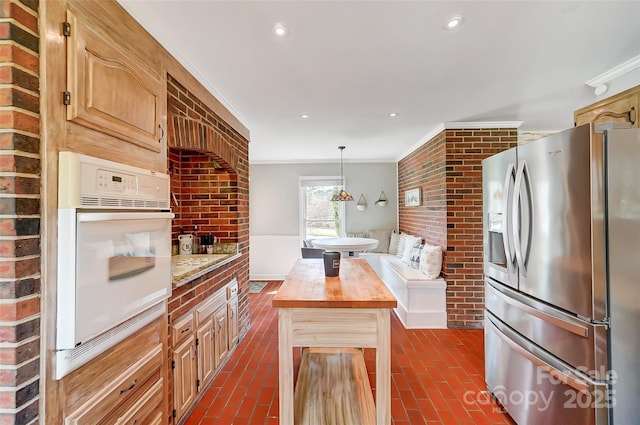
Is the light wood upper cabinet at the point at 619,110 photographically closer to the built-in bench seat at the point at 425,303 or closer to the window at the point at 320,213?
the built-in bench seat at the point at 425,303

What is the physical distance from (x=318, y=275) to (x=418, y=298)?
1918mm

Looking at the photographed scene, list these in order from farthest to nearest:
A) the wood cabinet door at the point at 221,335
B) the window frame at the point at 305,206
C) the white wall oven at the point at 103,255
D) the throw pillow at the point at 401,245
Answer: the window frame at the point at 305,206, the throw pillow at the point at 401,245, the wood cabinet door at the point at 221,335, the white wall oven at the point at 103,255

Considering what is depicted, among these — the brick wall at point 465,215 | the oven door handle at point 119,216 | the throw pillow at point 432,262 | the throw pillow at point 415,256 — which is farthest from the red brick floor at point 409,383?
the oven door handle at point 119,216

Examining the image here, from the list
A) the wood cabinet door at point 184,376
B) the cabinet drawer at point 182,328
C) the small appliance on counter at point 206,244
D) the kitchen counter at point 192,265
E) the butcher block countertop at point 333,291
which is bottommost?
the wood cabinet door at point 184,376

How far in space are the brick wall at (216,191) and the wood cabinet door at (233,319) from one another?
170mm

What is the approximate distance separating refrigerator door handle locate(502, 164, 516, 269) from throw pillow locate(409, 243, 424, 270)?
2.13 meters

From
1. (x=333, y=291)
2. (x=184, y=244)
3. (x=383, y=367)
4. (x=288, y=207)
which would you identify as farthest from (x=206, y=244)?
(x=288, y=207)

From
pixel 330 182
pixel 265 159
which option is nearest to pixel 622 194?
pixel 330 182

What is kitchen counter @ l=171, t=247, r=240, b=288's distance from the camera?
1.76 m

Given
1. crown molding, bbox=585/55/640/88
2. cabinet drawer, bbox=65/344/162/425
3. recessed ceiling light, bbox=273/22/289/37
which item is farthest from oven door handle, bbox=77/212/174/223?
crown molding, bbox=585/55/640/88

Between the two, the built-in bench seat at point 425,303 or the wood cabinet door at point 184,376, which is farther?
the built-in bench seat at point 425,303

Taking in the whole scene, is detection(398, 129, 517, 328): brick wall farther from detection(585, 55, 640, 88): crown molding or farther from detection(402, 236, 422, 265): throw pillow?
detection(585, 55, 640, 88): crown molding

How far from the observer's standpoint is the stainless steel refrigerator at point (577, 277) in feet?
4.08

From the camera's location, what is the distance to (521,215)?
1614 millimetres
